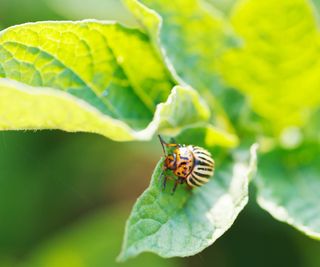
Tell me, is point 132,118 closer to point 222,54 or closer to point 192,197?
point 192,197

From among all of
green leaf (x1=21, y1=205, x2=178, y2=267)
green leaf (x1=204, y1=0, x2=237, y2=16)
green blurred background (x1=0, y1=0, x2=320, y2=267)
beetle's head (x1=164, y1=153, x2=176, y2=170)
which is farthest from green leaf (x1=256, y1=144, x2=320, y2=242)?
green leaf (x1=204, y1=0, x2=237, y2=16)

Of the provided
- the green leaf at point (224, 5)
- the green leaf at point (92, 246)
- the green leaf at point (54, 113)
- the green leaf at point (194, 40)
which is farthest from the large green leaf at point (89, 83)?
the green leaf at point (224, 5)

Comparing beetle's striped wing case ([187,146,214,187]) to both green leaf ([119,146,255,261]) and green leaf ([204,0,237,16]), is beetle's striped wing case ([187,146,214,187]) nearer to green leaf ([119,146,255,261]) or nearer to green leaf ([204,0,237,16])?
green leaf ([119,146,255,261])

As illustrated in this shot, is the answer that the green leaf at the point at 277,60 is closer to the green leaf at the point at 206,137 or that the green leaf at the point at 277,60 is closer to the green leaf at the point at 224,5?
the green leaf at the point at 206,137

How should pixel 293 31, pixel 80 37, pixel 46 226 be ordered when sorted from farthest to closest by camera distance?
pixel 46 226 → pixel 293 31 → pixel 80 37

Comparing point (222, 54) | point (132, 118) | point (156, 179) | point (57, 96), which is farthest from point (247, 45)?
point (57, 96)

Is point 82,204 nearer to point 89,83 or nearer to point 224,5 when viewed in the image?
point 89,83
